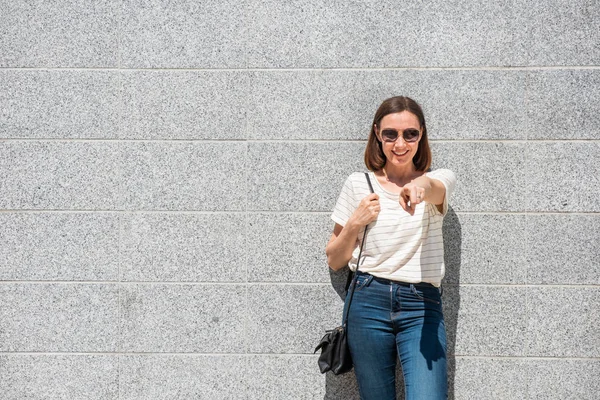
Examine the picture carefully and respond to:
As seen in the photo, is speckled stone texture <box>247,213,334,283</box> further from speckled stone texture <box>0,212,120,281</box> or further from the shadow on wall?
speckled stone texture <box>0,212,120,281</box>

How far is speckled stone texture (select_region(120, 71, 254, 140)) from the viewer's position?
357cm

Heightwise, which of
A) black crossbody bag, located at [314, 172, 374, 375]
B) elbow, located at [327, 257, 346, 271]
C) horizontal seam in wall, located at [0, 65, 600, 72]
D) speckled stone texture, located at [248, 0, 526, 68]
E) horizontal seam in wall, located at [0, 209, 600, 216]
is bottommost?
black crossbody bag, located at [314, 172, 374, 375]

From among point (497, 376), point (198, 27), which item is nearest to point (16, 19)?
point (198, 27)

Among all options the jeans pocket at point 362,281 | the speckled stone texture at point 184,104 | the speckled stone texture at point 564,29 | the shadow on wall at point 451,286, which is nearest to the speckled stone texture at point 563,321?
the shadow on wall at point 451,286

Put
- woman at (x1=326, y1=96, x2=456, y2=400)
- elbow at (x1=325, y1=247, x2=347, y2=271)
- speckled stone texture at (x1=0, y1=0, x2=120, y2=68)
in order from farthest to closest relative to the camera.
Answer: speckled stone texture at (x1=0, y1=0, x2=120, y2=68) → elbow at (x1=325, y1=247, x2=347, y2=271) → woman at (x1=326, y1=96, x2=456, y2=400)

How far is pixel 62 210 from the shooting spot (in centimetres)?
360

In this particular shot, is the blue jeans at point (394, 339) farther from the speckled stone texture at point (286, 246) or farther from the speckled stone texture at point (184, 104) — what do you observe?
the speckled stone texture at point (184, 104)

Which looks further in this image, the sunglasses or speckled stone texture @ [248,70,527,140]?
speckled stone texture @ [248,70,527,140]

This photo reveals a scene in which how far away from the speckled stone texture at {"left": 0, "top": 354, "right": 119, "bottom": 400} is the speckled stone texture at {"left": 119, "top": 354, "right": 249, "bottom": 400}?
0.34ft

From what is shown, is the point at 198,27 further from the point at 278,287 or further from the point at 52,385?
the point at 52,385

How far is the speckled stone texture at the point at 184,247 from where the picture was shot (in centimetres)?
357

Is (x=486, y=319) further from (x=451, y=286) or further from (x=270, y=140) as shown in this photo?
(x=270, y=140)

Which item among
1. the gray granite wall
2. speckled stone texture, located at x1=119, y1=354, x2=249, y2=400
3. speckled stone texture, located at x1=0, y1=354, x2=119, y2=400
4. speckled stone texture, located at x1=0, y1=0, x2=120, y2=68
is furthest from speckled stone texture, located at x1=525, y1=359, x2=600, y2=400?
speckled stone texture, located at x1=0, y1=0, x2=120, y2=68

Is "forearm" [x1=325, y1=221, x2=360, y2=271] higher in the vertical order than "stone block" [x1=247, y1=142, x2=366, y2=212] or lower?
lower
